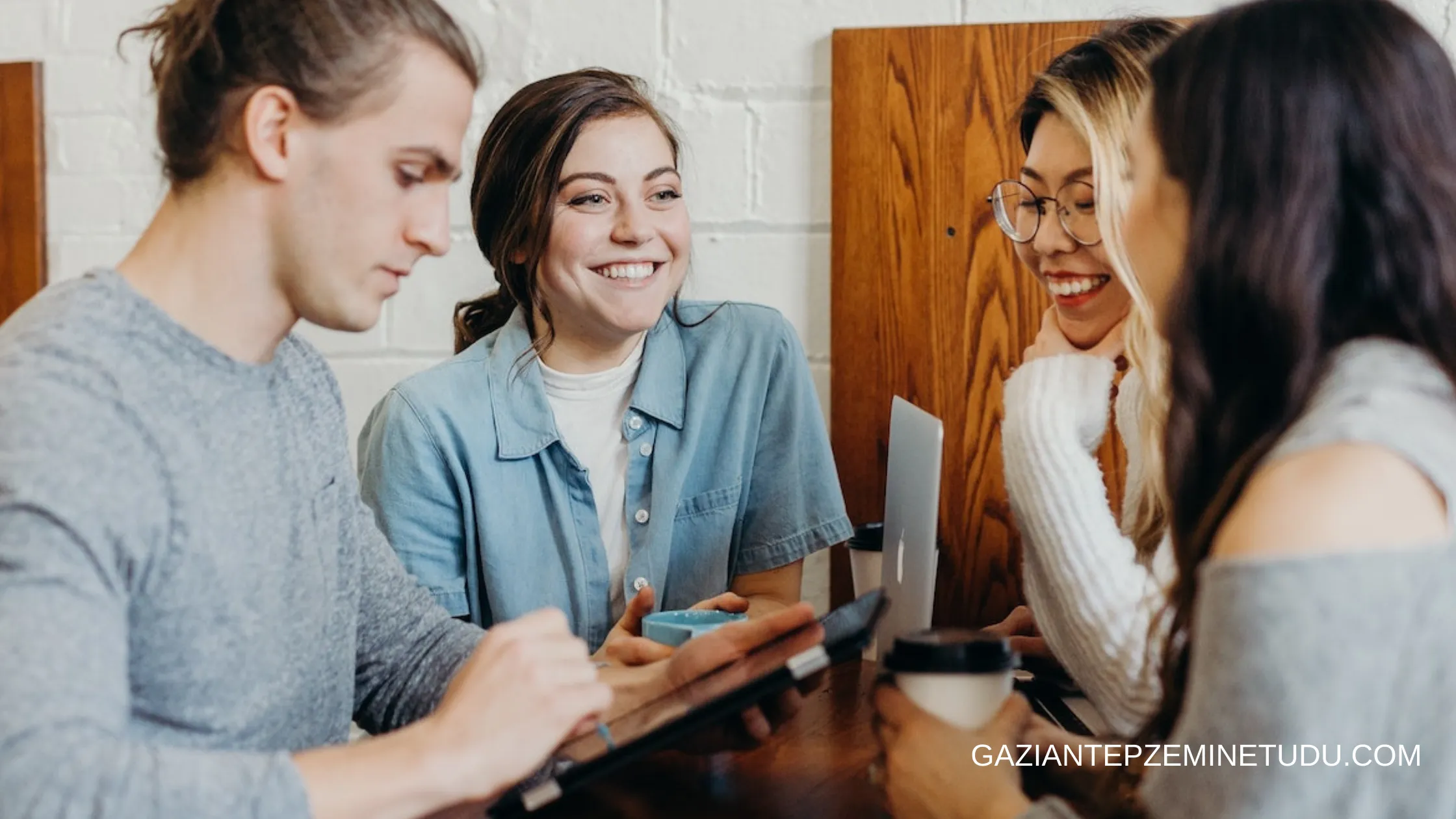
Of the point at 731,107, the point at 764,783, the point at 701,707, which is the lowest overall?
the point at 764,783

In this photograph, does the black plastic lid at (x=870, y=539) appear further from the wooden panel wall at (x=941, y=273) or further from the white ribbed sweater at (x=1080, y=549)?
the wooden panel wall at (x=941, y=273)

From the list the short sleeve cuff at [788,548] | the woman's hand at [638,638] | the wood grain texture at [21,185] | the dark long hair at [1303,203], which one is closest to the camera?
the dark long hair at [1303,203]

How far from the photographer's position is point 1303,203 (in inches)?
28.1

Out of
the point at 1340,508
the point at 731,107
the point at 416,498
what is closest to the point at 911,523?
the point at 1340,508

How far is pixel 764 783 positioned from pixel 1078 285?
2.34 feet

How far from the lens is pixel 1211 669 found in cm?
63

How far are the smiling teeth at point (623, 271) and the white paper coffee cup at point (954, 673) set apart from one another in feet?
2.70

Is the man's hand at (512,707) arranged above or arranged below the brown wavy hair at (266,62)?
below

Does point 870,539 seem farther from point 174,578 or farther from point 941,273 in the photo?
point 174,578

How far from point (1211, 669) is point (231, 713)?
60 cm

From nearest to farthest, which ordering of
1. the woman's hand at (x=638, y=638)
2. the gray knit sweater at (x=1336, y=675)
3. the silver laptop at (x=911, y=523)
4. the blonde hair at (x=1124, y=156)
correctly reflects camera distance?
the gray knit sweater at (x=1336, y=675), the silver laptop at (x=911, y=523), the woman's hand at (x=638, y=638), the blonde hair at (x=1124, y=156)

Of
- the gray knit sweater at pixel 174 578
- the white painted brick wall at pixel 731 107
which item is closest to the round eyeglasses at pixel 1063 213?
the white painted brick wall at pixel 731 107

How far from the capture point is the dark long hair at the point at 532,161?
4.97 ft

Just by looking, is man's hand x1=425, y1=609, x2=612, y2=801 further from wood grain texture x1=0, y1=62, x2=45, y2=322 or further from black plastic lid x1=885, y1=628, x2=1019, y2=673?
wood grain texture x1=0, y1=62, x2=45, y2=322
